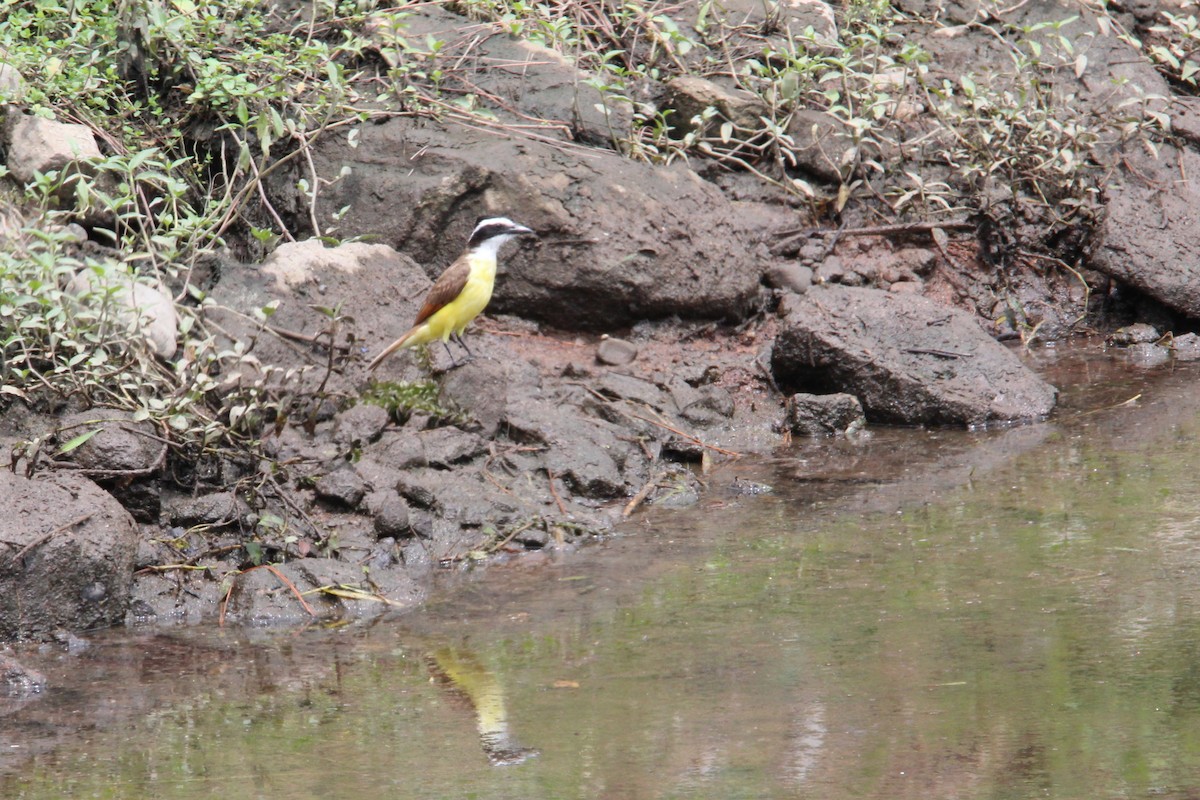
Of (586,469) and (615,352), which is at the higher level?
(586,469)

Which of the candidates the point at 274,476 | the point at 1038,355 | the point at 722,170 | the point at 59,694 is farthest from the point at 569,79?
the point at 59,694

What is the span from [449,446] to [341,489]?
0.77m

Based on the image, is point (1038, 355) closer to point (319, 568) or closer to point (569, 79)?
point (569, 79)

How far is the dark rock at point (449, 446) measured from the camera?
711 centimetres

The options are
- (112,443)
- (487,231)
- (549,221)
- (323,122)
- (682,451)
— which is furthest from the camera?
(323,122)

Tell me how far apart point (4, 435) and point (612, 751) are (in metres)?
3.66

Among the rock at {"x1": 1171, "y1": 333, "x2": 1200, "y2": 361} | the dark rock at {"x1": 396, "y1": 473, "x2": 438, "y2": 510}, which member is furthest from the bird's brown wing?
the rock at {"x1": 1171, "y1": 333, "x2": 1200, "y2": 361}

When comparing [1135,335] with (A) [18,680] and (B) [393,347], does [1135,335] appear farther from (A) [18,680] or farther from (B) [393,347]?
(A) [18,680]

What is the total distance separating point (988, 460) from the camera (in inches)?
296

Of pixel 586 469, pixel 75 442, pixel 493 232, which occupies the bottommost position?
pixel 586 469

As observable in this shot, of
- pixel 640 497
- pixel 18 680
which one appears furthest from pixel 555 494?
pixel 18 680

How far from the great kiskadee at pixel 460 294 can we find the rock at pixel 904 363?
1.79m

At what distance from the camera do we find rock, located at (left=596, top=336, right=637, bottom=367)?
340 inches

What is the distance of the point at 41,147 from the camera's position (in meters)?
8.05
